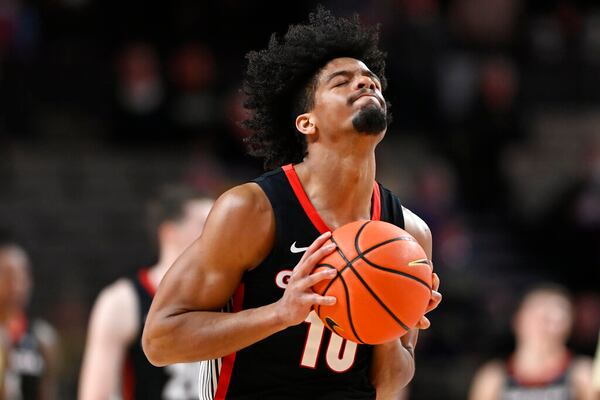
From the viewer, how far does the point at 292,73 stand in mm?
4531

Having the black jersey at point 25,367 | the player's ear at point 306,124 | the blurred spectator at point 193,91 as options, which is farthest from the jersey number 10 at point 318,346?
the blurred spectator at point 193,91

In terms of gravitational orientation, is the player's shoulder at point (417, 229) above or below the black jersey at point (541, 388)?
above

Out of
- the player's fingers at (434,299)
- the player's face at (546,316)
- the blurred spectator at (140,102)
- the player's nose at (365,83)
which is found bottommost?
the player's face at (546,316)

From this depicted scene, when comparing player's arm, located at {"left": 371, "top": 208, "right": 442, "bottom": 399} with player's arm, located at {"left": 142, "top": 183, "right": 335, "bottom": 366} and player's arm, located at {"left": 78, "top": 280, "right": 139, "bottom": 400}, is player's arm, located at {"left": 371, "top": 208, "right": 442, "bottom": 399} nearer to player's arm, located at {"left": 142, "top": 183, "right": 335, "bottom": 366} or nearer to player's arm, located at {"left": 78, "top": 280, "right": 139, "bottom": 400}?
player's arm, located at {"left": 142, "top": 183, "right": 335, "bottom": 366}

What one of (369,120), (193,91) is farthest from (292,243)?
(193,91)

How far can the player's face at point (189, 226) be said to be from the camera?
644 centimetres

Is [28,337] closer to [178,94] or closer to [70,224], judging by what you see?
[70,224]

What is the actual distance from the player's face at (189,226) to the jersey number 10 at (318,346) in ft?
7.42

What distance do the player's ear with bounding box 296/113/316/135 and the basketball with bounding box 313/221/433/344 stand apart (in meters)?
0.55

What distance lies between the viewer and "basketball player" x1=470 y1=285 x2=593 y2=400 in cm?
842

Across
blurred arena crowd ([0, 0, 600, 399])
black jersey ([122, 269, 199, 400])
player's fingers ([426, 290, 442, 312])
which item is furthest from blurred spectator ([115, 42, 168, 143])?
player's fingers ([426, 290, 442, 312])

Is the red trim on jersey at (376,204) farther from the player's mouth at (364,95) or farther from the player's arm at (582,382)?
the player's arm at (582,382)

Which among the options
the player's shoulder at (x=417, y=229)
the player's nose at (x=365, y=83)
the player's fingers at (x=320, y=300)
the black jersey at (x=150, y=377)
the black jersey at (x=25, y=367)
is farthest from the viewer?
the black jersey at (x=25, y=367)

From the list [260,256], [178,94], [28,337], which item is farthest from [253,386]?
[178,94]
